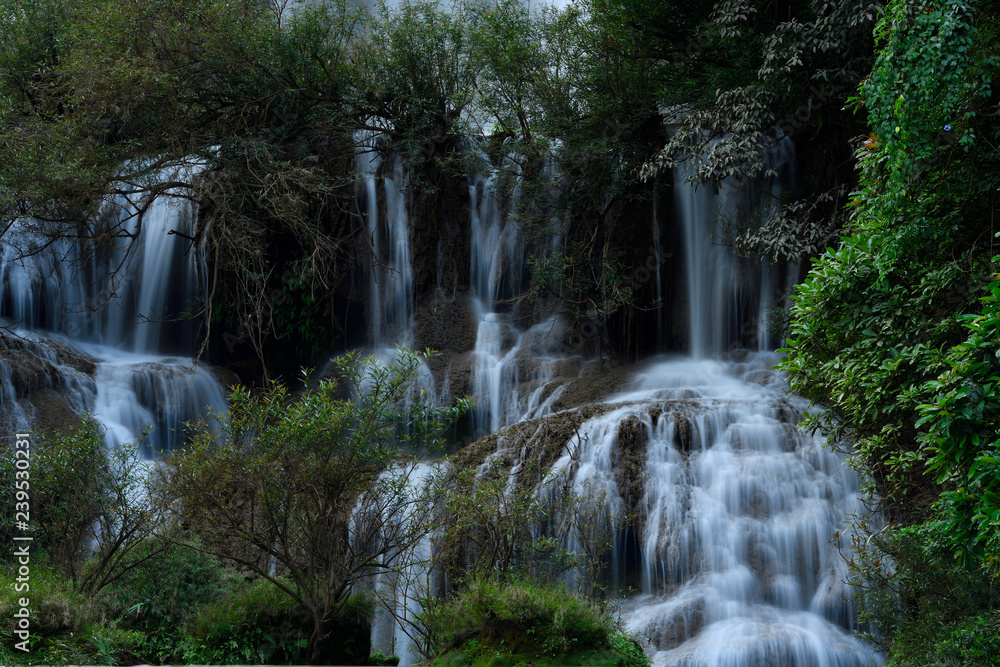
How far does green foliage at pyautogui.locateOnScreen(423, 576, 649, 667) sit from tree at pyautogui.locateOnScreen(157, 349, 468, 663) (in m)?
0.87

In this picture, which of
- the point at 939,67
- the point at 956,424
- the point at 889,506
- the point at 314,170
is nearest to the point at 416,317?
the point at 314,170

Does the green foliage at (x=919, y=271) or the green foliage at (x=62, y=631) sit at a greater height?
the green foliage at (x=919, y=271)

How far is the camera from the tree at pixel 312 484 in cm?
696

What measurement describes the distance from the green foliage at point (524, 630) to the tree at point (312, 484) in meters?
0.87

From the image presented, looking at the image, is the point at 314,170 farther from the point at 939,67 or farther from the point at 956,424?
the point at 956,424

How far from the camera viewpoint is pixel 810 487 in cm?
1075

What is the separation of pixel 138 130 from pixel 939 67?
13.5 meters

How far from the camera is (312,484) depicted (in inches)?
277

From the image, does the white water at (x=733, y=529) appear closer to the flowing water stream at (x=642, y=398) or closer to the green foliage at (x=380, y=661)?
the flowing water stream at (x=642, y=398)

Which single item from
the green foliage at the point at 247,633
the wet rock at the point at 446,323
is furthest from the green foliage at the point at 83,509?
the wet rock at the point at 446,323

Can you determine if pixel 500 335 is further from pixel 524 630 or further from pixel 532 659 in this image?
pixel 532 659

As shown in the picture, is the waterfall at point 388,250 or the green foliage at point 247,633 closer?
the green foliage at point 247,633

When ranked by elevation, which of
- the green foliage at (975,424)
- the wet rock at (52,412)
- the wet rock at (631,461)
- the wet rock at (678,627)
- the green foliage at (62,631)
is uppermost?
the green foliage at (975,424)

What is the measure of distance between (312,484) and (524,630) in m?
2.33
